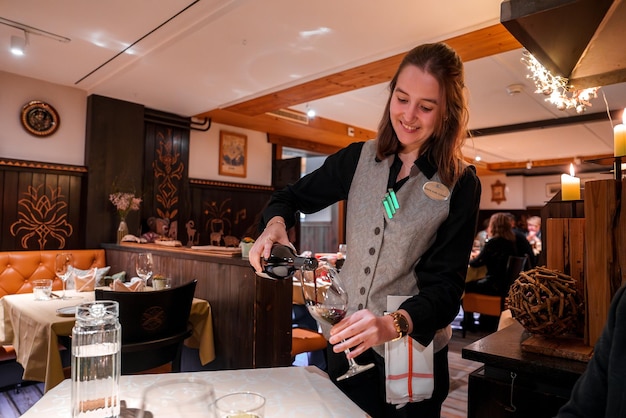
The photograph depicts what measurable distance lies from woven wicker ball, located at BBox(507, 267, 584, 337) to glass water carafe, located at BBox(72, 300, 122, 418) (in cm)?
120

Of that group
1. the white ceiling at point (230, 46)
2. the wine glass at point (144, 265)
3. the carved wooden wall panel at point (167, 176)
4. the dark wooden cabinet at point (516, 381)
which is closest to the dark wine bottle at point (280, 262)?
the dark wooden cabinet at point (516, 381)

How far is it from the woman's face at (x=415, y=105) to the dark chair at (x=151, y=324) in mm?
1605

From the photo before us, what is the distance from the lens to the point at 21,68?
4328mm

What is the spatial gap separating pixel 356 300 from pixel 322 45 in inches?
112

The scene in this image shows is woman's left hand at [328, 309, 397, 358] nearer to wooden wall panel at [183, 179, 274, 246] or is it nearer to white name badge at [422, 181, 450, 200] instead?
white name badge at [422, 181, 450, 200]

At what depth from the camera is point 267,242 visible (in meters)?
1.12

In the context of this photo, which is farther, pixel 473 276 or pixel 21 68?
pixel 473 276


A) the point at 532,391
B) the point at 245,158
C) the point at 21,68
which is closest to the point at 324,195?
the point at 532,391

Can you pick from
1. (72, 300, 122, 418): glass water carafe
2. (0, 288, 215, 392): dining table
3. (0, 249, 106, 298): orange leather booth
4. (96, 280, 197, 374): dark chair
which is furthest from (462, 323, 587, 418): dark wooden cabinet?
(0, 249, 106, 298): orange leather booth

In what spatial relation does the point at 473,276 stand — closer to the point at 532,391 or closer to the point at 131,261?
the point at 131,261

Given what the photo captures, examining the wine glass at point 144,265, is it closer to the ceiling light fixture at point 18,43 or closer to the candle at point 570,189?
the ceiling light fixture at point 18,43

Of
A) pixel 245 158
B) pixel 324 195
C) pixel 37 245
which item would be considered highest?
pixel 245 158

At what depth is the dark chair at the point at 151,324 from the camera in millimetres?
2135

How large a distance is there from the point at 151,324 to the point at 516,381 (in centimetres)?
175
